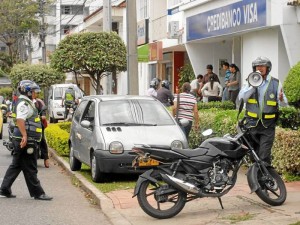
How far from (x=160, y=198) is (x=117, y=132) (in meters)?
3.54

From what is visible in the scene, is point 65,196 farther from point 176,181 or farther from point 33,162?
point 176,181

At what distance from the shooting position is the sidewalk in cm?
822

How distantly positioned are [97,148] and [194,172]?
338 centimetres

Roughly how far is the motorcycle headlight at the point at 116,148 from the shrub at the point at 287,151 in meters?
2.55

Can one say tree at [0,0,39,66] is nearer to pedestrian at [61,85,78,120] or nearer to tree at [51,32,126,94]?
pedestrian at [61,85,78,120]

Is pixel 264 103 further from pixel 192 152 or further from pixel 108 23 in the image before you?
pixel 108 23

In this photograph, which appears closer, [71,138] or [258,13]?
[71,138]

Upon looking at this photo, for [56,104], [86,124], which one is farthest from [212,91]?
[56,104]

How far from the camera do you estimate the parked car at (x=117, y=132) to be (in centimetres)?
1151

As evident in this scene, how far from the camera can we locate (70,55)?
69.4 ft

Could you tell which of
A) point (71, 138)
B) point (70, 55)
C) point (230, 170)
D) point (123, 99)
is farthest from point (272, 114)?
point (70, 55)

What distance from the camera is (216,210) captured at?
8898 mm

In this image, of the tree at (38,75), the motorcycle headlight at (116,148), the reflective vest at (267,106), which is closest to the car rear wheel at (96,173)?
the motorcycle headlight at (116,148)

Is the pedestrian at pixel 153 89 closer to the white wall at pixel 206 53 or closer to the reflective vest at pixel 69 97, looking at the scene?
the white wall at pixel 206 53
